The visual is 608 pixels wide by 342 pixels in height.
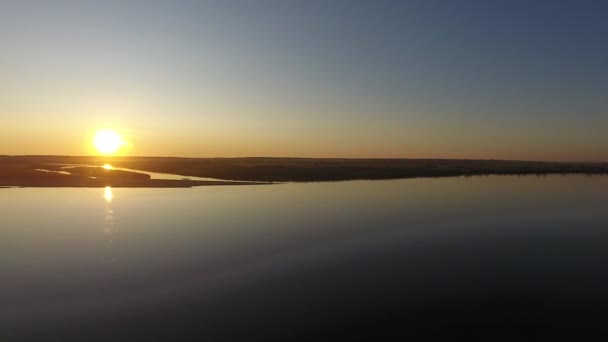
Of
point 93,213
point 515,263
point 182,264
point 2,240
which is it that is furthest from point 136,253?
point 515,263

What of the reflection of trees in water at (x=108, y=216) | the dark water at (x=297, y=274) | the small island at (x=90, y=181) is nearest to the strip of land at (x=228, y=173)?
the small island at (x=90, y=181)

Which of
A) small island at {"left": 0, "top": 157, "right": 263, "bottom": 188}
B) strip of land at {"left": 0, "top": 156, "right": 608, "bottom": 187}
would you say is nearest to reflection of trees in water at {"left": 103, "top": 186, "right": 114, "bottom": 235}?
small island at {"left": 0, "top": 157, "right": 263, "bottom": 188}

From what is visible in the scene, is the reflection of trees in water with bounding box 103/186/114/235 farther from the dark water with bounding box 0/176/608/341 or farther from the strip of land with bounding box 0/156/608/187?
the strip of land with bounding box 0/156/608/187

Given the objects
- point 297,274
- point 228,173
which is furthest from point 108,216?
point 228,173

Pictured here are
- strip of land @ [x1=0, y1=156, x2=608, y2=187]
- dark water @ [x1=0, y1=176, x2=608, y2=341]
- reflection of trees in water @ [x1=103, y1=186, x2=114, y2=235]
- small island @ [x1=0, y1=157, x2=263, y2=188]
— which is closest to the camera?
dark water @ [x1=0, y1=176, x2=608, y2=341]

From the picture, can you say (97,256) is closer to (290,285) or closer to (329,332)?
(290,285)

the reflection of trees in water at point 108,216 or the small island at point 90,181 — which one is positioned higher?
the small island at point 90,181

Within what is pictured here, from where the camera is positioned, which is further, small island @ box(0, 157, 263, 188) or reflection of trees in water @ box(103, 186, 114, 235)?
small island @ box(0, 157, 263, 188)

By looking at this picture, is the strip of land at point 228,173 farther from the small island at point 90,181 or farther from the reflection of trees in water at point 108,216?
the reflection of trees in water at point 108,216

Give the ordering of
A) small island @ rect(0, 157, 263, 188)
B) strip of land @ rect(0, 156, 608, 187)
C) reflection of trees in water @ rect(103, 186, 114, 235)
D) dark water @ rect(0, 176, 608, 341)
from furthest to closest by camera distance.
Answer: strip of land @ rect(0, 156, 608, 187)
small island @ rect(0, 157, 263, 188)
reflection of trees in water @ rect(103, 186, 114, 235)
dark water @ rect(0, 176, 608, 341)
